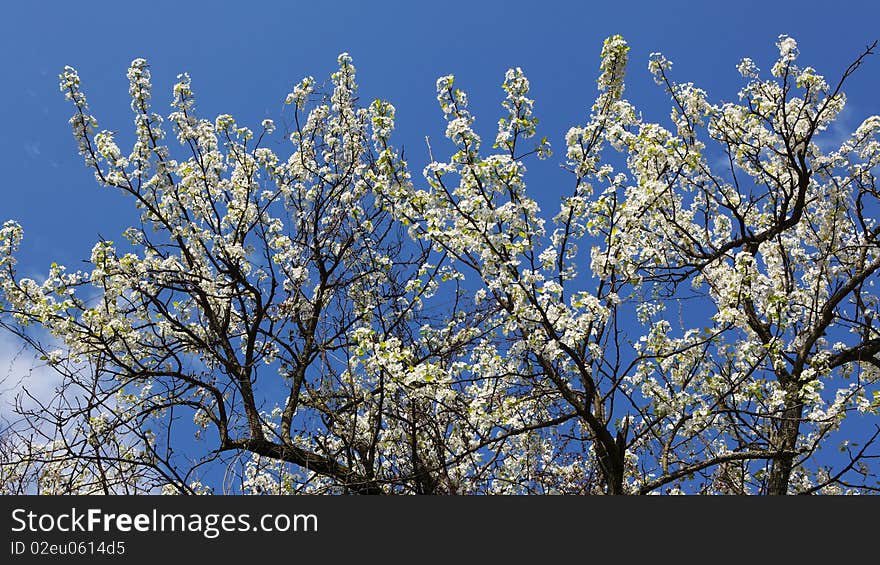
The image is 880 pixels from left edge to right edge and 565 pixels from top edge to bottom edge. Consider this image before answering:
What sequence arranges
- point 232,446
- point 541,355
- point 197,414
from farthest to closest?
point 197,414 → point 232,446 → point 541,355

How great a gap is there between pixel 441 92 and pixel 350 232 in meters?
2.47

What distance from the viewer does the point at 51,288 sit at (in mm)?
10258

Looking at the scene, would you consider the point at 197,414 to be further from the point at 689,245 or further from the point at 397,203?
the point at 689,245

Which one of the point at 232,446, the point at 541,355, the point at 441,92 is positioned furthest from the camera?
the point at 232,446

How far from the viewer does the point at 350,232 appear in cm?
1046

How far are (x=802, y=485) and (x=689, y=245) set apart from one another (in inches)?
148

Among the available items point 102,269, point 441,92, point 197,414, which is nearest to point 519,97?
point 441,92

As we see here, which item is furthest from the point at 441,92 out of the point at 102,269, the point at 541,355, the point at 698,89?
the point at 102,269

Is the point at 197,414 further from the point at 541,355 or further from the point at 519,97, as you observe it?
the point at 519,97

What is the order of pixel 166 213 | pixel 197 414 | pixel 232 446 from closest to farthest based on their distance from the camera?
pixel 232 446 → pixel 166 213 → pixel 197 414

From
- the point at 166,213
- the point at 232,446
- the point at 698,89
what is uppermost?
the point at 698,89

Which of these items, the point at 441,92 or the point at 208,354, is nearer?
the point at 441,92

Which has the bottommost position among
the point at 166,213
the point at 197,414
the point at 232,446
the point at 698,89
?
the point at 232,446

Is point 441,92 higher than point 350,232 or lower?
higher
